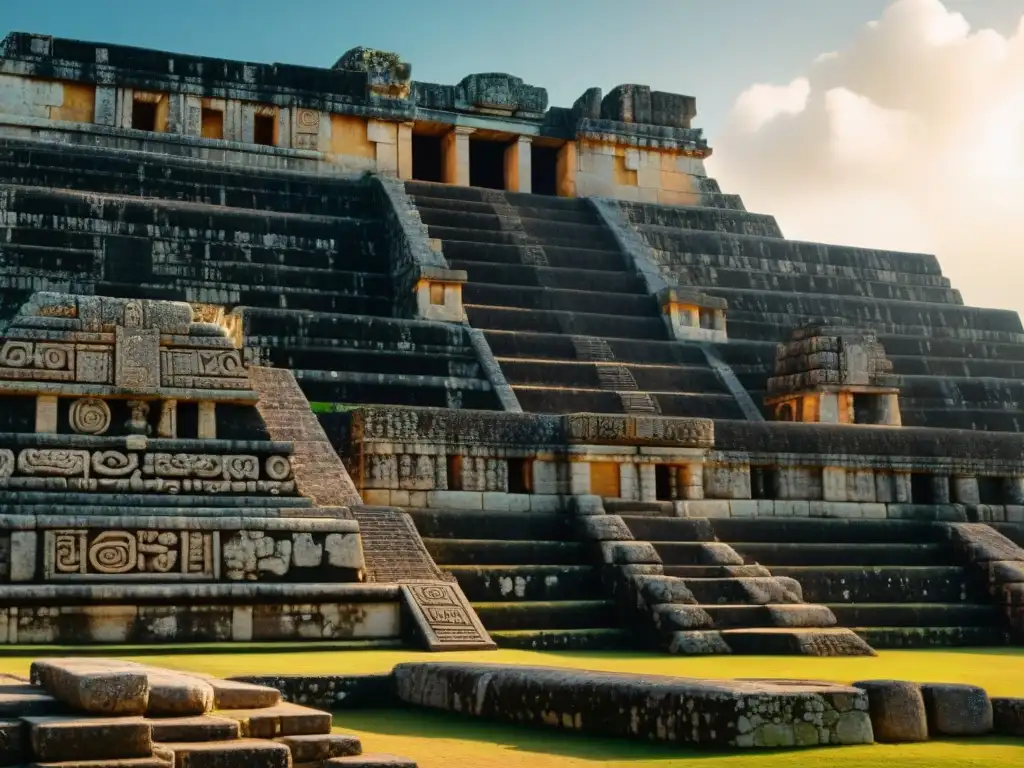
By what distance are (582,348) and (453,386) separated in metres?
2.66

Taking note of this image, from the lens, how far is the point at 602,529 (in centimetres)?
1359

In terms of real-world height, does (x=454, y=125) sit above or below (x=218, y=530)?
above

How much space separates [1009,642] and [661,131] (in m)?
15.2

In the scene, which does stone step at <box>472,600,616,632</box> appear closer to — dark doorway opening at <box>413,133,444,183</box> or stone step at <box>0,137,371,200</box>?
stone step at <box>0,137,371,200</box>

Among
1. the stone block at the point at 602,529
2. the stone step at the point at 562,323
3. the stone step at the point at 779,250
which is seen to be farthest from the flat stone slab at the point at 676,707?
the stone step at the point at 779,250

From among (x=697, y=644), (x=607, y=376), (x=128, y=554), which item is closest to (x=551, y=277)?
(x=607, y=376)

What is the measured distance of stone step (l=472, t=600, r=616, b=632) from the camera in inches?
484

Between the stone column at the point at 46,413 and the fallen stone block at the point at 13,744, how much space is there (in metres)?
6.60

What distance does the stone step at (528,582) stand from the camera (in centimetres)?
1266

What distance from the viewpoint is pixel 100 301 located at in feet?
40.1

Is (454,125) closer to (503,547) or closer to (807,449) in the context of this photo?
(807,449)

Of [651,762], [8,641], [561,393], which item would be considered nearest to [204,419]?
[8,641]

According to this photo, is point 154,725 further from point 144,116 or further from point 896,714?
point 144,116

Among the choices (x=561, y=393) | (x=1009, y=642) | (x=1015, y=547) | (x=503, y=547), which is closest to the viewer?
(x=503, y=547)
